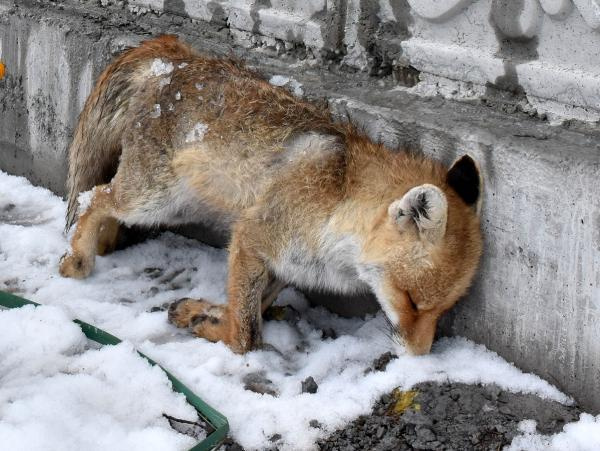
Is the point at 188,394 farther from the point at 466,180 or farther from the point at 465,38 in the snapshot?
the point at 465,38

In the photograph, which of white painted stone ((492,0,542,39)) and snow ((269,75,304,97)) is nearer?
white painted stone ((492,0,542,39))

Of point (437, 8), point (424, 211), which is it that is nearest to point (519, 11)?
point (437, 8)

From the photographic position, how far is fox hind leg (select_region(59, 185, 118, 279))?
187 inches

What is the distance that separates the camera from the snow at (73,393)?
3182mm

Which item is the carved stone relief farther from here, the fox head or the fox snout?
the fox snout

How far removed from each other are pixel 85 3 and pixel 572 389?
14.4 feet

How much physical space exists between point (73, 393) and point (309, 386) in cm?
105

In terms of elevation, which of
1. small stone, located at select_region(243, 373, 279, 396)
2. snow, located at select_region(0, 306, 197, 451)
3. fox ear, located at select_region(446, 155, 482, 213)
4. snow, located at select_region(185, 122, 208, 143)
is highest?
fox ear, located at select_region(446, 155, 482, 213)

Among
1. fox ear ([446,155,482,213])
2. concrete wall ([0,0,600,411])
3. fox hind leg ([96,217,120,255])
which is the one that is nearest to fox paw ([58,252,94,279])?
fox hind leg ([96,217,120,255])

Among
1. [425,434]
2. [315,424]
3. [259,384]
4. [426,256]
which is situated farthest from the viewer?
[259,384]

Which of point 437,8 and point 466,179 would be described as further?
point 437,8

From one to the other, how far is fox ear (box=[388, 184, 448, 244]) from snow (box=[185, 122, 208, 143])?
3.73 feet

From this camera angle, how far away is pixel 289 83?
184 inches

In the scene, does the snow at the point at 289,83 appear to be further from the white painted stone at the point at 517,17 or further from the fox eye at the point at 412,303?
the fox eye at the point at 412,303
